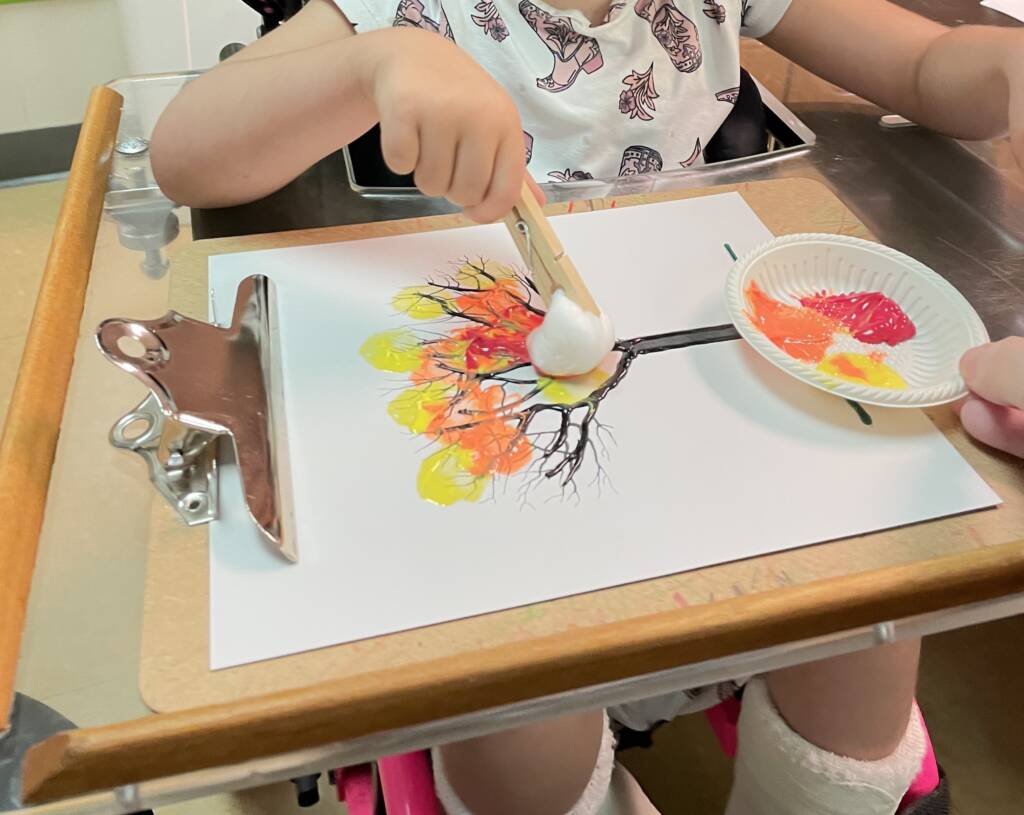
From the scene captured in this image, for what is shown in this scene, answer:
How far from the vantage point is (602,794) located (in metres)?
0.53

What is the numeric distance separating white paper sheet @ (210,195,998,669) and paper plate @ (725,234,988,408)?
2 centimetres

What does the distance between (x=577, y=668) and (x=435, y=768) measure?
0.21 metres

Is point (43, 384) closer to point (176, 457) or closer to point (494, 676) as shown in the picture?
point (176, 457)

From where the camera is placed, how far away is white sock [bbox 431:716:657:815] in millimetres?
516

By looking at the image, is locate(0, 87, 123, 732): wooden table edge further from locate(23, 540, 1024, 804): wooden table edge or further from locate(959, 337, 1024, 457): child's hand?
locate(959, 337, 1024, 457): child's hand

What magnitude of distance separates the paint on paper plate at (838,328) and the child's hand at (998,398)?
4cm

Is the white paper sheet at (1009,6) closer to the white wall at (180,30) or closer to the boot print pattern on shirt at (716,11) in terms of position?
the boot print pattern on shirt at (716,11)

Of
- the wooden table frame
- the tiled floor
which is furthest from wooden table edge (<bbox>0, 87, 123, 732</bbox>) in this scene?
the tiled floor

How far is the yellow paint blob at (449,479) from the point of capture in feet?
1.40

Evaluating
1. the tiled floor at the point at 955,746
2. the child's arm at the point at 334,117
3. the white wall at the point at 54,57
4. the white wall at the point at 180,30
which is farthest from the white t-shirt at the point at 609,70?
the white wall at the point at 54,57

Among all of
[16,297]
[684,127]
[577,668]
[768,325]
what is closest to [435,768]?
→ [577,668]

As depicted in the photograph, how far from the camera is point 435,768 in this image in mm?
521

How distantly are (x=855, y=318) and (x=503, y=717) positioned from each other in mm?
329

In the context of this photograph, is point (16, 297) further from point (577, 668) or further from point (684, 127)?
point (577, 668)
